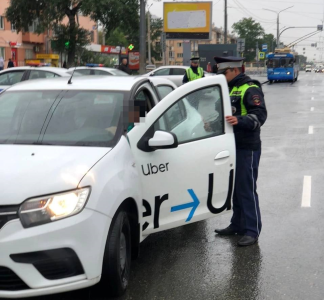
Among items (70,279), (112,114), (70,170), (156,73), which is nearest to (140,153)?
(112,114)

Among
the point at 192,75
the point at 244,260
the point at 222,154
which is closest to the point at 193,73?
the point at 192,75

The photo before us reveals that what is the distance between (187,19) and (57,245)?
165ft

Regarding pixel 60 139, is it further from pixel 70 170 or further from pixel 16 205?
pixel 16 205

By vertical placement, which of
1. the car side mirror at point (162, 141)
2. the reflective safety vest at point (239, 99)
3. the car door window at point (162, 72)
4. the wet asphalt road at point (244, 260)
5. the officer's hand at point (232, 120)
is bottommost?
the wet asphalt road at point (244, 260)

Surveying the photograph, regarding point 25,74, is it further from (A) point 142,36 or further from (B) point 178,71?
(A) point 142,36

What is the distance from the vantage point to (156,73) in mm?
26688

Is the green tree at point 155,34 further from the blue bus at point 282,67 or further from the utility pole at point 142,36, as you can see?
the utility pole at point 142,36

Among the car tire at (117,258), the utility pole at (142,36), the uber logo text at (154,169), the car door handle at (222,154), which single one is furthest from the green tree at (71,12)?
the car tire at (117,258)

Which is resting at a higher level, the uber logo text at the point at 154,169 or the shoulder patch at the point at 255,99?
the shoulder patch at the point at 255,99

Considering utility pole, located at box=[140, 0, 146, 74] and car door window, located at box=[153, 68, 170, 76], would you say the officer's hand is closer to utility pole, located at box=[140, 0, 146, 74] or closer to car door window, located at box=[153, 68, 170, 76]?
car door window, located at box=[153, 68, 170, 76]

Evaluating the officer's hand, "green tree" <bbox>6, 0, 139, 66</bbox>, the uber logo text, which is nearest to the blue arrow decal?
the uber logo text

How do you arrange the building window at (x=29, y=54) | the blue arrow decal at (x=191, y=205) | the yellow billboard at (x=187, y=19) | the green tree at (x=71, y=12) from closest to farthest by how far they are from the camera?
the blue arrow decal at (x=191, y=205), the green tree at (x=71, y=12), the yellow billboard at (x=187, y=19), the building window at (x=29, y=54)

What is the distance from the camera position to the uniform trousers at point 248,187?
578 cm

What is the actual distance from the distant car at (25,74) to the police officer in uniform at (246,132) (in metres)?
10.5
